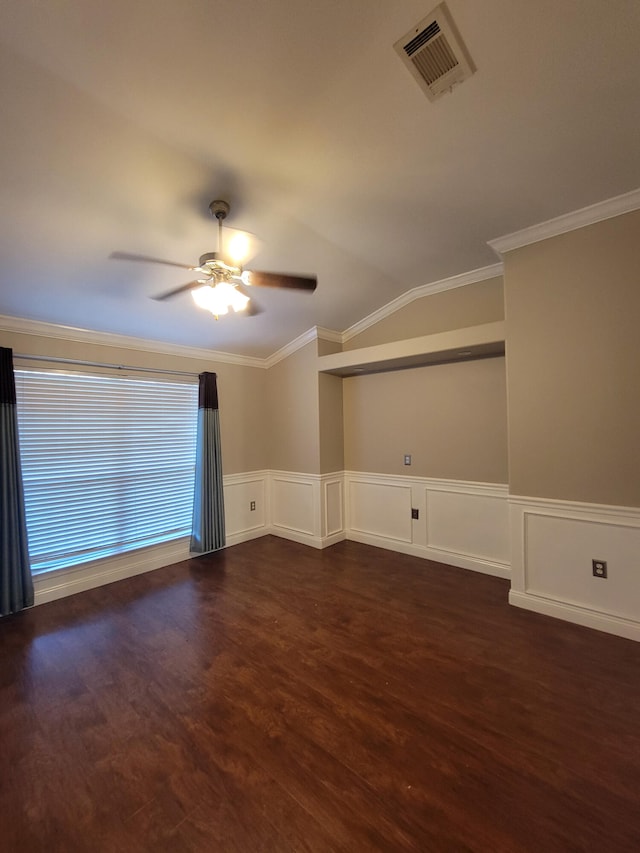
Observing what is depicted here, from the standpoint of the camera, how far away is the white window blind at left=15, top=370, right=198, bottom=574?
320cm

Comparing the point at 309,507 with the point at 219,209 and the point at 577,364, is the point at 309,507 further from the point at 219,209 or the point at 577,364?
the point at 219,209

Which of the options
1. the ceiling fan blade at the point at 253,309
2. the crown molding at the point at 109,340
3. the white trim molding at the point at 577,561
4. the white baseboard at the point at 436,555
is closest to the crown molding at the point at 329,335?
the ceiling fan blade at the point at 253,309

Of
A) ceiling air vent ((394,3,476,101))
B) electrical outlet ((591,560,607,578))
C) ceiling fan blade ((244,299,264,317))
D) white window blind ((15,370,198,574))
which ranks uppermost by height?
ceiling air vent ((394,3,476,101))

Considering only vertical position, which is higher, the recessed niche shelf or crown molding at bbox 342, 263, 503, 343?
crown molding at bbox 342, 263, 503, 343

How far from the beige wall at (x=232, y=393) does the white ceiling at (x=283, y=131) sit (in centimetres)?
73

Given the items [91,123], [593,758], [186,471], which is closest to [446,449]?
[593,758]

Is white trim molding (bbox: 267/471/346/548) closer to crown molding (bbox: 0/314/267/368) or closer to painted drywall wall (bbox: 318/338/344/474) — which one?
painted drywall wall (bbox: 318/338/344/474)

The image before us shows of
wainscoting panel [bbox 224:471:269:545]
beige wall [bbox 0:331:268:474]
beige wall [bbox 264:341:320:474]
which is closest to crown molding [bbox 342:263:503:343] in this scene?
beige wall [bbox 264:341:320:474]

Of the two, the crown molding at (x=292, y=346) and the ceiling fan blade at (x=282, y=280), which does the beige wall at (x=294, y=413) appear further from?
the ceiling fan blade at (x=282, y=280)

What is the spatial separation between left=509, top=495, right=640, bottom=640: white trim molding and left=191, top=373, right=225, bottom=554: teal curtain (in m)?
3.20

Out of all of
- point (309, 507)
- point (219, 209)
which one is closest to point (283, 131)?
point (219, 209)

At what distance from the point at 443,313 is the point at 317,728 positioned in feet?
11.9

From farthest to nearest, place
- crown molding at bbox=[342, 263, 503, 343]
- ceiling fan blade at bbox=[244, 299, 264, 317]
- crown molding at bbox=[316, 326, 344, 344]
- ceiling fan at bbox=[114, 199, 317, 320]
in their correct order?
crown molding at bbox=[316, 326, 344, 344], ceiling fan blade at bbox=[244, 299, 264, 317], crown molding at bbox=[342, 263, 503, 343], ceiling fan at bbox=[114, 199, 317, 320]

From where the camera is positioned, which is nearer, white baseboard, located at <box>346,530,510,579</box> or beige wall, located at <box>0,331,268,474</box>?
white baseboard, located at <box>346,530,510,579</box>
